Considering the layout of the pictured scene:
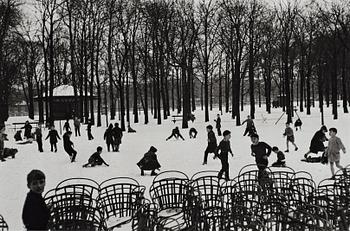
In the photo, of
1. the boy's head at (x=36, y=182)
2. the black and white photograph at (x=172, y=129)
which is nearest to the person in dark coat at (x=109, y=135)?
the black and white photograph at (x=172, y=129)

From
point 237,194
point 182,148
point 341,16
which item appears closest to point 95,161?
point 182,148

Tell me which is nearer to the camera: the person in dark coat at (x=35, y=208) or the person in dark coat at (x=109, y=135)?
→ the person in dark coat at (x=35, y=208)

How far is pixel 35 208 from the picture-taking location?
4.87 m

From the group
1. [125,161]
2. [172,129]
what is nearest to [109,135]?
[125,161]

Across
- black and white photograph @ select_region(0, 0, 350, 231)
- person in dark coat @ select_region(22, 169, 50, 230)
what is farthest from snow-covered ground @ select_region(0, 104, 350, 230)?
person in dark coat @ select_region(22, 169, 50, 230)

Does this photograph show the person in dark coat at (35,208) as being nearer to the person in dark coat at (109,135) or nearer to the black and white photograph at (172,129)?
the black and white photograph at (172,129)

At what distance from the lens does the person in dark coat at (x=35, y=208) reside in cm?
485

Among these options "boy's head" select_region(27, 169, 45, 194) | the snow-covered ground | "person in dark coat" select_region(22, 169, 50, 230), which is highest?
"boy's head" select_region(27, 169, 45, 194)

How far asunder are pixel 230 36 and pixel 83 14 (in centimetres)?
1396

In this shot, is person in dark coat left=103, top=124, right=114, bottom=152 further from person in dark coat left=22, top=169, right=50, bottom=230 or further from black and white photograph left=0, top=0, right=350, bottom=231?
person in dark coat left=22, top=169, right=50, bottom=230

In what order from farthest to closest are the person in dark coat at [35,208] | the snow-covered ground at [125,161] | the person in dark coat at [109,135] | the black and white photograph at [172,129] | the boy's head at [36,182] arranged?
the person in dark coat at [109,135], the snow-covered ground at [125,161], the black and white photograph at [172,129], the boy's head at [36,182], the person in dark coat at [35,208]

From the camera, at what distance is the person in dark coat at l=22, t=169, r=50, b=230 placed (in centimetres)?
485

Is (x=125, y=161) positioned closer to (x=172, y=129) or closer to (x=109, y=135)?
(x=109, y=135)

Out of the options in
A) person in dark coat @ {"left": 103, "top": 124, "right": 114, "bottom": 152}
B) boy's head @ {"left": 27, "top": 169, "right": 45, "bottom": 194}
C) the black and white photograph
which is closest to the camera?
boy's head @ {"left": 27, "top": 169, "right": 45, "bottom": 194}
